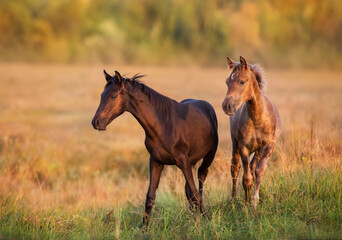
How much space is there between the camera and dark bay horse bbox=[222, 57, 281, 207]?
19.7 ft

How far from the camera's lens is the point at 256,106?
20.6 ft

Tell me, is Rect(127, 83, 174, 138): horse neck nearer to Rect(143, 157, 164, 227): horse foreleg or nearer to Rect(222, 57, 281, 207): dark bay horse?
Rect(143, 157, 164, 227): horse foreleg

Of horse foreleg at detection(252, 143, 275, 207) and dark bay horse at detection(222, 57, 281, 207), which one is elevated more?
dark bay horse at detection(222, 57, 281, 207)

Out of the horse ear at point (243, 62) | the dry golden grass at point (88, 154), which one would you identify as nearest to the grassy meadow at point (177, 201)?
the dry golden grass at point (88, 154)

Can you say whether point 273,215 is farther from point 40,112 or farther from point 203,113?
point 40,112

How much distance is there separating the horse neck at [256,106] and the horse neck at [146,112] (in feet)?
4.07

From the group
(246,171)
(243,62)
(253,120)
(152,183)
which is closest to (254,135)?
(253,120)

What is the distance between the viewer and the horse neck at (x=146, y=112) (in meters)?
6.06

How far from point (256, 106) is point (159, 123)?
1.39m

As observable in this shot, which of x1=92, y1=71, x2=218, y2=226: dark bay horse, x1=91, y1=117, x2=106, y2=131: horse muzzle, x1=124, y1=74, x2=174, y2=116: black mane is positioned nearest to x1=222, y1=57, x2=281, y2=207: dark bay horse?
x1=92, y1=71, x2=218, y2=226: dark bay horse

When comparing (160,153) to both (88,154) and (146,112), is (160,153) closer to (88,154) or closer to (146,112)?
(146,112)

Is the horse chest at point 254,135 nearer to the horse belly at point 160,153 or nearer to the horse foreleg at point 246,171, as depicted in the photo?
the horse foreleg at point 246,171

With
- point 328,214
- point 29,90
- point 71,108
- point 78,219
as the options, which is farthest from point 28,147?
point 29,90

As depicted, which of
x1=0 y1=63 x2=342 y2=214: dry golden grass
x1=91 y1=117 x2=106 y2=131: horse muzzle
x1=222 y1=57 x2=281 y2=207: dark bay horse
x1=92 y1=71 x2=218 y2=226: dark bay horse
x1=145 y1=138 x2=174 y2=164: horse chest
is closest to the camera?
x1=91 y1=117 x2=106 y2=131: horse muzzle
